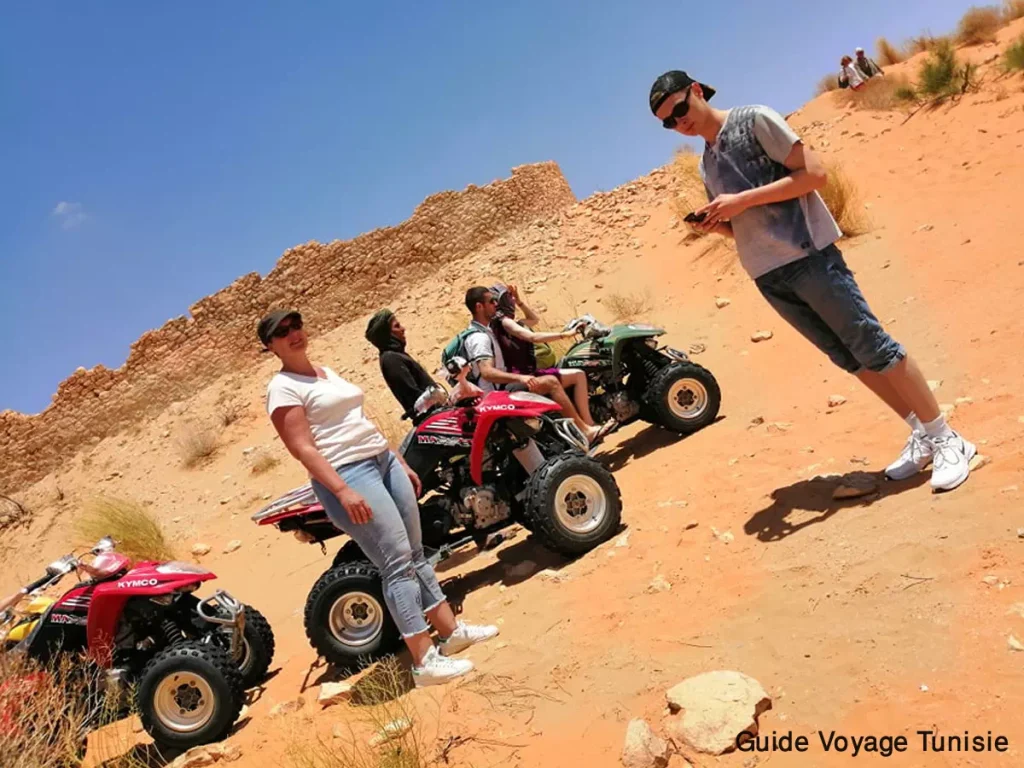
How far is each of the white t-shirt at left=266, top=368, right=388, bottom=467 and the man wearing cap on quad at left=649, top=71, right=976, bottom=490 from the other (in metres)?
1.79

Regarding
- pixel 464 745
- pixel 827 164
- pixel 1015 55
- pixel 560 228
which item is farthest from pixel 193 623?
pixel 1015 55

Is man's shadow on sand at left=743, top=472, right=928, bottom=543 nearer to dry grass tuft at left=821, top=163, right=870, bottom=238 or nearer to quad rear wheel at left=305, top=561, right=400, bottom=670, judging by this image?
quad rear wheel at left=305, top=561, right=400, bottom=670

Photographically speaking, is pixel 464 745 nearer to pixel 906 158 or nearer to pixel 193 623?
pixel 193 623

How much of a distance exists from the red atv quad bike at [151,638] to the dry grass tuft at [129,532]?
4890mm

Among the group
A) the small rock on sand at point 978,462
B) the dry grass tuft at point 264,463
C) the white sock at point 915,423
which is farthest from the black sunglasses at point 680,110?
the dry grass tuft at point 264,463

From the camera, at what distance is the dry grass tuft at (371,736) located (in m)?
2.53

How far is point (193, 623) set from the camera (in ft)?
14.2

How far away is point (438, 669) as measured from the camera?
3369mm

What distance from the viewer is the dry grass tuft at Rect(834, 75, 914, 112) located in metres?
14.3

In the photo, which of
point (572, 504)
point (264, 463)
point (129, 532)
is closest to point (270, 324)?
point (572, 504)

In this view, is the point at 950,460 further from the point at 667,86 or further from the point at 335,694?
the point at 335,694

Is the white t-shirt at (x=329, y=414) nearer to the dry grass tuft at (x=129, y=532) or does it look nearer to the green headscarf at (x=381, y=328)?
the green headscarf at (x=381, y=328)

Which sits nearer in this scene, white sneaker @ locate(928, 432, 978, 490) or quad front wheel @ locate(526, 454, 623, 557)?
white sneaker @ locate(928, 432, 978, 490)

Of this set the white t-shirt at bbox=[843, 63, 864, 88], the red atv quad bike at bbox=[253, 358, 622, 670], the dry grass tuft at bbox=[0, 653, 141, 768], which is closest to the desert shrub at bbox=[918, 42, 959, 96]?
the white t-shirt at bbox=[843, 63, 864, 88]
